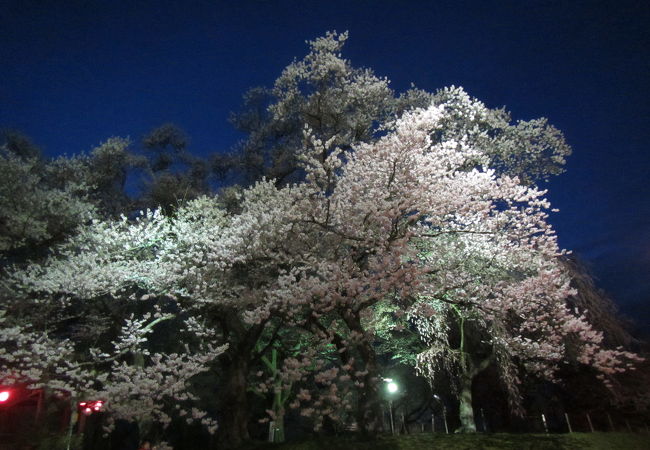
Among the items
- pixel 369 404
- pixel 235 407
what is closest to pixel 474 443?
pixel 369 404

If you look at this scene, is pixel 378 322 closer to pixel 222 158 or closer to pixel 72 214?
pixel 222 158

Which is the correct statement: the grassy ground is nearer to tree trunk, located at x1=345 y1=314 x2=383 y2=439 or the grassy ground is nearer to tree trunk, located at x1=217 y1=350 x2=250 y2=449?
tree trunk, located at x1=345 y1=314 x2=383 y2=439

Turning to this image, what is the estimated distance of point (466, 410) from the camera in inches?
532

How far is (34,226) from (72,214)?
115 cm

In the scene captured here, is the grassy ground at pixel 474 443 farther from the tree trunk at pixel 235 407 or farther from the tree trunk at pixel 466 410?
the tree trunk at pixel 466 410

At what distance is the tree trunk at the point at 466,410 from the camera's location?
13219 millimetres

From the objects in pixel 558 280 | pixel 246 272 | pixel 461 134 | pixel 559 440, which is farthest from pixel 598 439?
pixel 246 272

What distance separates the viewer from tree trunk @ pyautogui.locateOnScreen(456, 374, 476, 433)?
520 inches

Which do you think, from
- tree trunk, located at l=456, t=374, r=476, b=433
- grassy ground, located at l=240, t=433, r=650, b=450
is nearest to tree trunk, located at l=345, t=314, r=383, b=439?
grassy ground, located at l=240, t=433, r=650, b=450

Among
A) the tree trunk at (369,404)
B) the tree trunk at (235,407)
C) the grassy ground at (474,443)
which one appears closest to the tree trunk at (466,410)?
the grassy ground at (474,443)

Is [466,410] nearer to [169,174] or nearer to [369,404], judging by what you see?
[369,404]

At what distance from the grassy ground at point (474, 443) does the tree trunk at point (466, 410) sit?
361 centimetres

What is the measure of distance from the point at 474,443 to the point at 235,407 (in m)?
7.17

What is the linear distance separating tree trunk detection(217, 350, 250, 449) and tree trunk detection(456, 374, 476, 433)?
25.7ft
